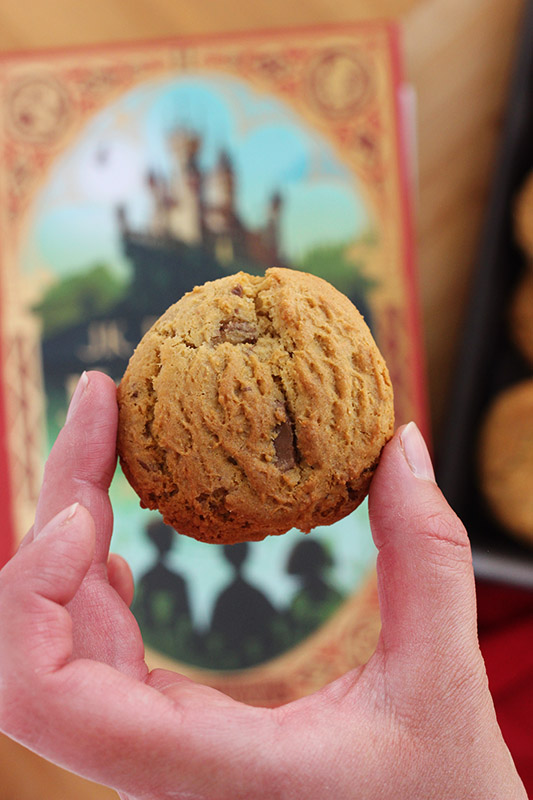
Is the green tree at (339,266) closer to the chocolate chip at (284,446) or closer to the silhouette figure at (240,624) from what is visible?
the silhouette figure at (240,624)

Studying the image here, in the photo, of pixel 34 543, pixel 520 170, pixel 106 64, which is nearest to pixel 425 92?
pixel 520 170

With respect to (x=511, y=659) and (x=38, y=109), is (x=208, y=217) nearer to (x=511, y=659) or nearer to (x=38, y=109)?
(x=38, y=109)

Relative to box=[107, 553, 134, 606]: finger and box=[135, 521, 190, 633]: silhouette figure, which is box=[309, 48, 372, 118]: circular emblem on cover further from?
box=[107, 553, 134, 606]: finger

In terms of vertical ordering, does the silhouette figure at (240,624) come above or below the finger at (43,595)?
below

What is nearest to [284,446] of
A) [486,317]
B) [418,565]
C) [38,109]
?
[418,565]

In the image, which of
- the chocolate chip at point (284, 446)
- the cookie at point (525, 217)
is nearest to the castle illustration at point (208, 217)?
the cookie at point (525, 217)

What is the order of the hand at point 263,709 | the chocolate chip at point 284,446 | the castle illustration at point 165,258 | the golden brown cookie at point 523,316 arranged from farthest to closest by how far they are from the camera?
the golden brown cookie at point 523,316, the castle illustration at point 165,258, the chocolate chip at point 284,446, the hand at point 263,709
